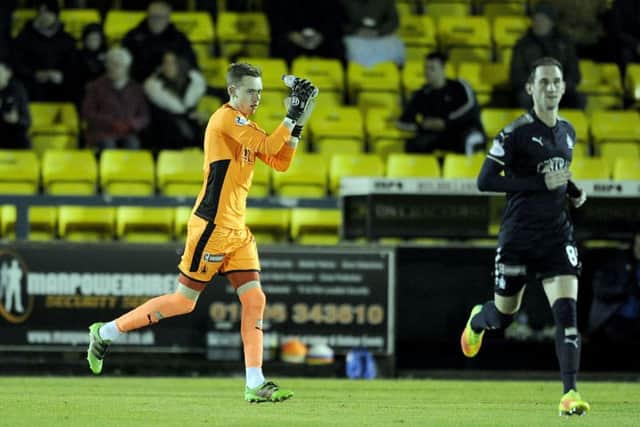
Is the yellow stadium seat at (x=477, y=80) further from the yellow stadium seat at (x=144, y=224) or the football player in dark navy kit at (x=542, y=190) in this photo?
the football player in dark navy kit at (x=542, y=190)

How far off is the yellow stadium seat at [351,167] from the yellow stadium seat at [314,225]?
0.40 meters

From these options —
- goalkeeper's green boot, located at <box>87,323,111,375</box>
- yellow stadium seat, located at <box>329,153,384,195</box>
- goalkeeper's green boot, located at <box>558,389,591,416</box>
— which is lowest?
goalkeeper's green boot, located at <box>558,389,591,416</box>

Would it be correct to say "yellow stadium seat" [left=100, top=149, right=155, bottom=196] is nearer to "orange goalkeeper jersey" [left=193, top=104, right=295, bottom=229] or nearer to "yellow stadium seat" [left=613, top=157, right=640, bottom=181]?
"yellow stadium seat" [left=613, top=157, right=640, bottom=181]

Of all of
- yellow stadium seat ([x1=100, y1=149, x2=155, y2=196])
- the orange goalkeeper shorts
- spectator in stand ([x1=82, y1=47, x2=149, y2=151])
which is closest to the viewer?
the orange goalkeeper shorts

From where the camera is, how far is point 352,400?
33.6ft

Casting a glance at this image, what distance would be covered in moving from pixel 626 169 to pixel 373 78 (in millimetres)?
3610

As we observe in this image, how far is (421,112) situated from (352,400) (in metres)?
7.02

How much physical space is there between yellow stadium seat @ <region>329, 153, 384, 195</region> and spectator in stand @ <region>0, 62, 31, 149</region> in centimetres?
354

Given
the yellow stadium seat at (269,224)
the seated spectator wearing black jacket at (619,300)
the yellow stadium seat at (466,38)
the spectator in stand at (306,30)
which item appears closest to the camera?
the seated spectator wearing black jacket at (619,300)

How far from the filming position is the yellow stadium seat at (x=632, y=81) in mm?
18641

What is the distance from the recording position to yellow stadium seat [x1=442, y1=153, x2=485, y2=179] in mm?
15773

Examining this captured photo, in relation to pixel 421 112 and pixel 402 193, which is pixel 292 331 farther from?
pixel 421 112

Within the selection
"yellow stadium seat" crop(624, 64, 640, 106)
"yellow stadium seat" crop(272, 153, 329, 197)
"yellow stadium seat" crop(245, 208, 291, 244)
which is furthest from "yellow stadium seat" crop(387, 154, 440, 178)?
"yellow stadium seat" crop(624, 64, 640, 106)

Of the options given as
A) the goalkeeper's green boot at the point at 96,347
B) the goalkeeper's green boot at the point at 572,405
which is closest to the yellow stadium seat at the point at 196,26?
the goalkeeper's green boot at the point at 96,347
